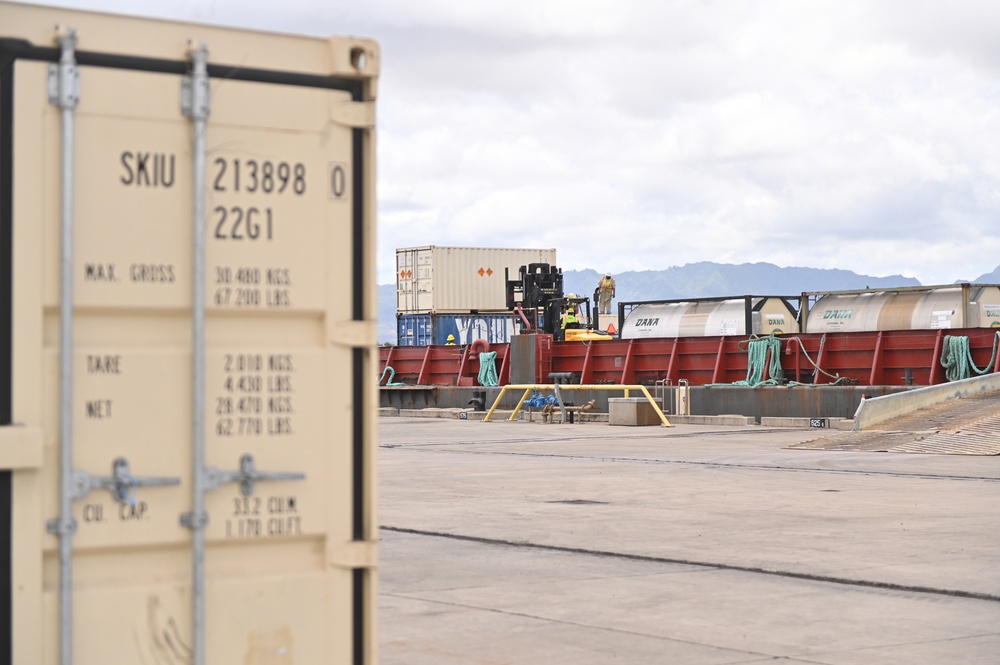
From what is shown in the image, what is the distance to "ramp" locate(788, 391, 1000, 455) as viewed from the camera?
70.1ft

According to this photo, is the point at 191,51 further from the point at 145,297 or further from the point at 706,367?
A: the point at 706,367

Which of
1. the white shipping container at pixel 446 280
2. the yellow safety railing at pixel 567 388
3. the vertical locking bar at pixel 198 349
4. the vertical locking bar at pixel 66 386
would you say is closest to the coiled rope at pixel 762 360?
the yellow safety railing at pixel 567 388

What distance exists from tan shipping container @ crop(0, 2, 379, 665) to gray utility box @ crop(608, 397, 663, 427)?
27218 millimetres

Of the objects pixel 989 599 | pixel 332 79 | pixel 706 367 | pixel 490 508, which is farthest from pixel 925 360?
pixel 332 79

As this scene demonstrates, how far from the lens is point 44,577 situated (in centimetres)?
403

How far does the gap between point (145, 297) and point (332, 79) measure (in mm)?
983

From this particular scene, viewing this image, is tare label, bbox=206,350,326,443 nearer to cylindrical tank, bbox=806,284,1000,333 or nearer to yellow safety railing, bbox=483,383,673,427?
yellow safety railing, bbox=483,383,673,427

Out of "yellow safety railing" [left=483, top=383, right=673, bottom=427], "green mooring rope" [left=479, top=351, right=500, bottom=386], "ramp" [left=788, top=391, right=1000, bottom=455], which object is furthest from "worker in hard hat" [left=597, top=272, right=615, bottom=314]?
"ramp" [left=788, top=391, right=1000, bottom=455]

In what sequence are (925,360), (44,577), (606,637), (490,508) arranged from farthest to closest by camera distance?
(925,360) < (490,508) < (606,637) < (44,577)

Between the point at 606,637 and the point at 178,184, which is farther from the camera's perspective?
the point at 606,637

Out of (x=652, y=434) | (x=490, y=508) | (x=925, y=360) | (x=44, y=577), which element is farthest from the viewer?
(x=925, y=360)

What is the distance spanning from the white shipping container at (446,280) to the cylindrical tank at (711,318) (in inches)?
735

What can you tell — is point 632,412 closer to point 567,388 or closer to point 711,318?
point 567,388

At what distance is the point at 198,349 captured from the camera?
4172mm
